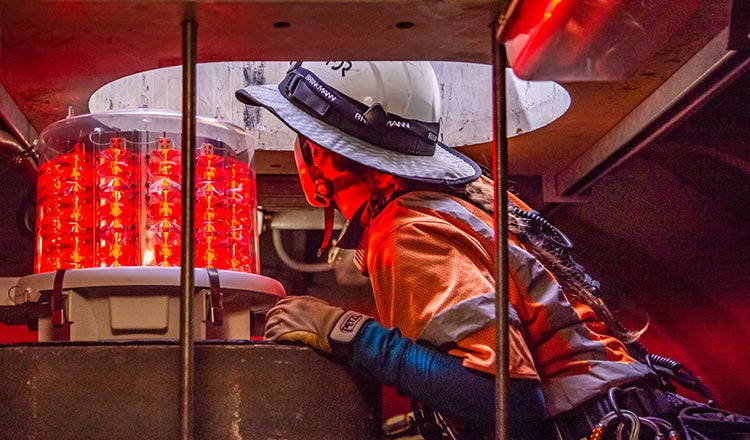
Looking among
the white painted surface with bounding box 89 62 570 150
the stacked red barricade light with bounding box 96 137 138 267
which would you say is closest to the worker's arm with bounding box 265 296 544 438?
the stacked red barricade light with bounding box 96 137 138 267

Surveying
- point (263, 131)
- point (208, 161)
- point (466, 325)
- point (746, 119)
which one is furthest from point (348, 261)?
point (466, 325)

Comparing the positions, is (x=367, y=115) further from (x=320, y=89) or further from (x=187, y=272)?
(x=187, y=272)

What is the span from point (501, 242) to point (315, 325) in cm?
49

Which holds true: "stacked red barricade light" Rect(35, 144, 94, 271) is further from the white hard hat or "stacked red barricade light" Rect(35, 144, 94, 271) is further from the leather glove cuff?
the leather glove cuff

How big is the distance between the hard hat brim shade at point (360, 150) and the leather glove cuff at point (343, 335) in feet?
1.20

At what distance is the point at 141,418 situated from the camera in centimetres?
164

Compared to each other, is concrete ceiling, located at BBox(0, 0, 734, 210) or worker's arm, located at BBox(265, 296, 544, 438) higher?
concrete ceiling, located at BBox(0, 0, 734, 210)

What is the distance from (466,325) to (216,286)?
0.62m

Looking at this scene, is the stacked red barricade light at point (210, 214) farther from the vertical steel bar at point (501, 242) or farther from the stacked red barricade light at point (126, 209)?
the vertical steel bar at point (501, 242)

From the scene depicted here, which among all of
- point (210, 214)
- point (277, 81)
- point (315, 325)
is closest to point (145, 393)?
point (315, 325)

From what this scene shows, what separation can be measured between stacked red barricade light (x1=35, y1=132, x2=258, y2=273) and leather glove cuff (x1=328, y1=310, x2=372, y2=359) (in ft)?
2.03

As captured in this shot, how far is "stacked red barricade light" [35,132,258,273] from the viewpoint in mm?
2234

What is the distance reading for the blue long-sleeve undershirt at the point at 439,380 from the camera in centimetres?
173

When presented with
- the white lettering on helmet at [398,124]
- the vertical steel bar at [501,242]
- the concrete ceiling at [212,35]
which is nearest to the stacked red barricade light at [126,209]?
the concrete ceiling at [212,35]
